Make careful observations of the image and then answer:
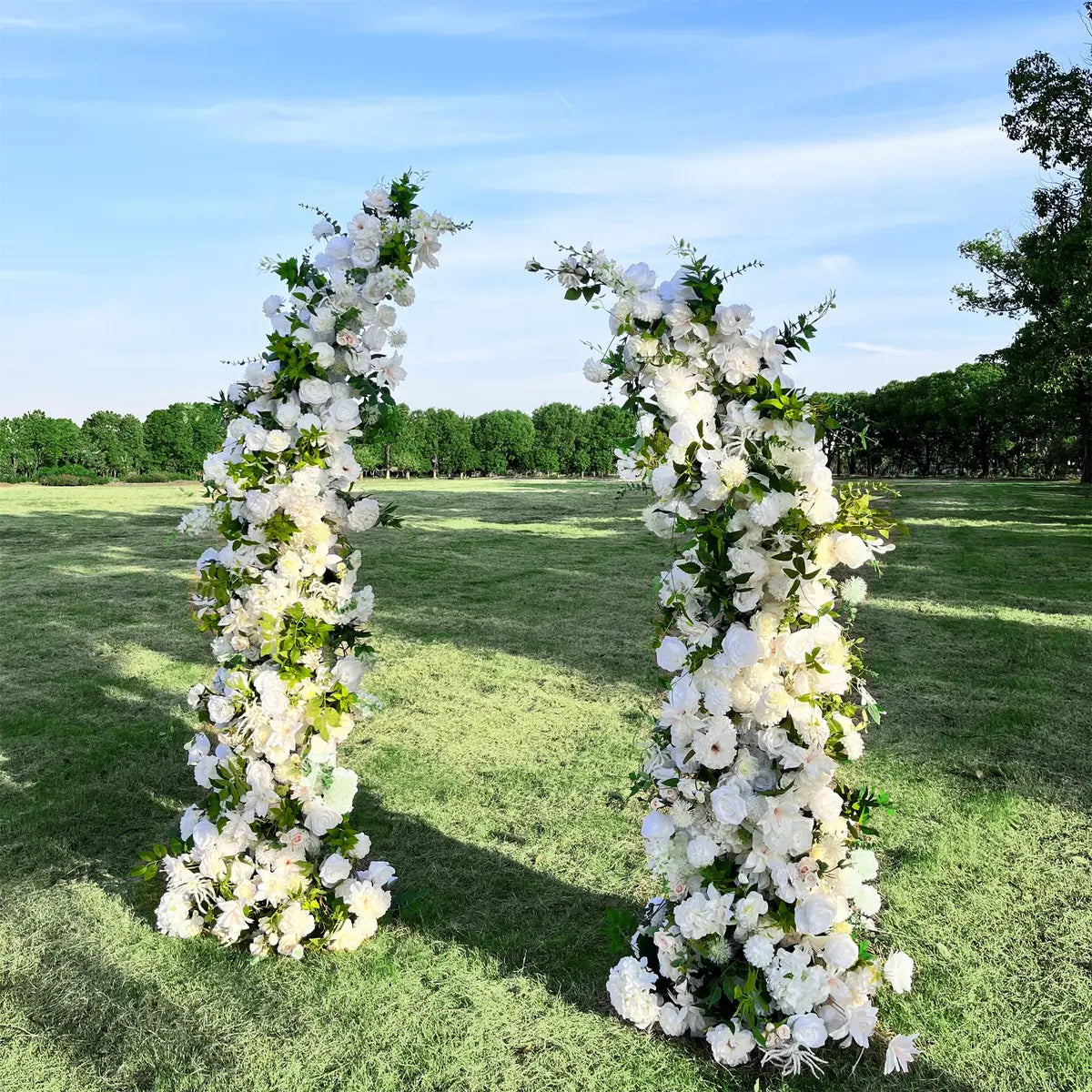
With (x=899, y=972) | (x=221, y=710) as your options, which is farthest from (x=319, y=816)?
(x=899, y=972)

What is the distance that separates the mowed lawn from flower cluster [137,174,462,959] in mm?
336

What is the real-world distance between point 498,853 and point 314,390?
297 centimetres

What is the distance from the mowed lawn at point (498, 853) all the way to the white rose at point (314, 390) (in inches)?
104

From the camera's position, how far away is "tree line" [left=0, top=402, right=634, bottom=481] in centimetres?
4809

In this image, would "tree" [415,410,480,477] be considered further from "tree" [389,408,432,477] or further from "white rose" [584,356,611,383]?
"white rose" [584,356,611,383]

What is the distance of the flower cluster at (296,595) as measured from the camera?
4.02 meters

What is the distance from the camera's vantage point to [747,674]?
3.28m

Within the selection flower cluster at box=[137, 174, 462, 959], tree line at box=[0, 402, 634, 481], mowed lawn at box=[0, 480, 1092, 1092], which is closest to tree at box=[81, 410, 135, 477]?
tree line at box=[0, 402, 634, 481]

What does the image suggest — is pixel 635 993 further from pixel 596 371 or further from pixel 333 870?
pixel 596 371

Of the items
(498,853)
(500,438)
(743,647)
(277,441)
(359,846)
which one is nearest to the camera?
(743,647)

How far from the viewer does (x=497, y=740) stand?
7.14 metres

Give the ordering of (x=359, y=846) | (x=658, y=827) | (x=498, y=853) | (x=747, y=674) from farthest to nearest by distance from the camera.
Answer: (x=498, y=853) → (x=359, y=846) → (x=658, y=827) → (x=747, y=674)

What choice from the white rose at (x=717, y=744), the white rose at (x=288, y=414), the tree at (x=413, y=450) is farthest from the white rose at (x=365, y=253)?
the tree at (x=413, y=450)

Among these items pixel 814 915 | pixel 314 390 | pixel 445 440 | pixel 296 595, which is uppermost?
pixel 445 440
